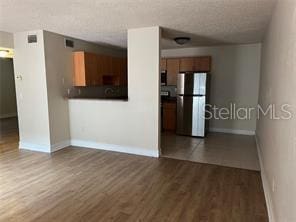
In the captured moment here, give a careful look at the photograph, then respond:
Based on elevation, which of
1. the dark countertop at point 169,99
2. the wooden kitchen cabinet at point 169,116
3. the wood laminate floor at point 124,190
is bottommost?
the wood laminate floor at point 124,190

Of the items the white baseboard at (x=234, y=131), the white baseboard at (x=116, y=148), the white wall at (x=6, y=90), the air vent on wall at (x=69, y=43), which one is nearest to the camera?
the white baseboard at (x=116, y=148)

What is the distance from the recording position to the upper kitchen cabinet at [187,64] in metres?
6.15

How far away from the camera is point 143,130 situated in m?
4.25

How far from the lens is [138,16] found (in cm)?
330

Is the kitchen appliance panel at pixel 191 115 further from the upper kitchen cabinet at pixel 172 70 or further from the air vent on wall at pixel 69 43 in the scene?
the air vent on wall at pixel 69 43

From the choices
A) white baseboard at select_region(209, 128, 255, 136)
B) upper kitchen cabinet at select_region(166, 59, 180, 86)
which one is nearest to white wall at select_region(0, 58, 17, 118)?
upper kitchen cabinet at select_region(166, 59, 180, 86)

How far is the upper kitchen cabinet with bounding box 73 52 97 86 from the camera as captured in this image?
486 cm

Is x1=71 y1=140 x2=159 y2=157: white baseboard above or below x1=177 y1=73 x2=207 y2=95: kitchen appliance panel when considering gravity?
below

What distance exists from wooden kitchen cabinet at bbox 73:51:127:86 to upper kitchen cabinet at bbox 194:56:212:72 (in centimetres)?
206

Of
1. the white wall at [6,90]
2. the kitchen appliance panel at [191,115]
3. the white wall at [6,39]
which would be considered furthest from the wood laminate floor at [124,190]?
the white wall at [6,90]

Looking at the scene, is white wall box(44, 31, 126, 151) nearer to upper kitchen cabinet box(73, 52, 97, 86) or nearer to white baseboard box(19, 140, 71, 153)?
white baseboard box(19, 140, 71, 153)

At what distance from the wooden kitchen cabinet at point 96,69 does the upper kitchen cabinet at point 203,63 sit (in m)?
2.06

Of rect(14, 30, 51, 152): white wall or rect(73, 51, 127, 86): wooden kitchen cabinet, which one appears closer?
rect(14, 30, 51, 152): white wall

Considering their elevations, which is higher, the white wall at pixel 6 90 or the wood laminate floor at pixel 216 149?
the white wall at pixel 6 90
